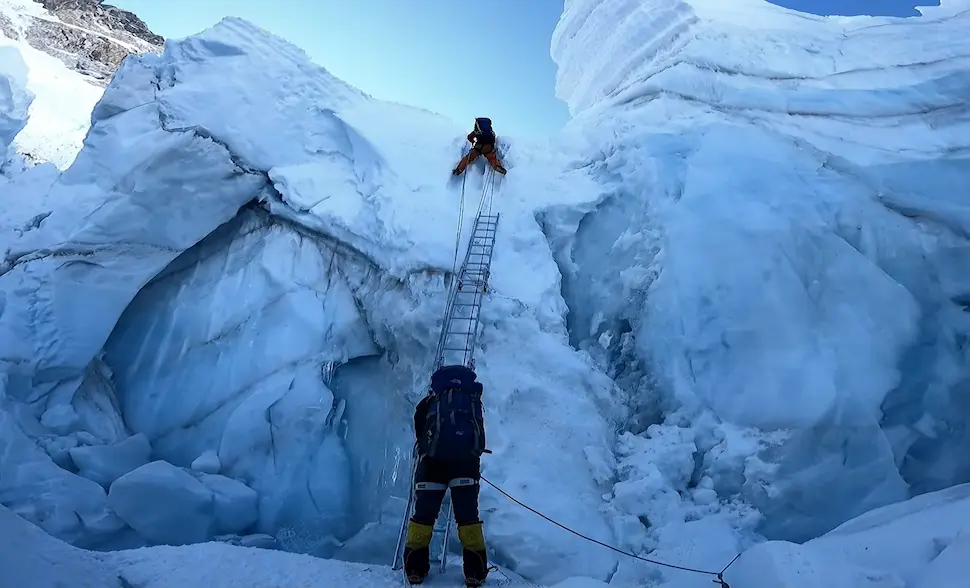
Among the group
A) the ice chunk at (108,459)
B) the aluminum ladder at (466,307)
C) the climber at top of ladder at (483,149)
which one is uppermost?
the climber at top of ladder at (483,149)

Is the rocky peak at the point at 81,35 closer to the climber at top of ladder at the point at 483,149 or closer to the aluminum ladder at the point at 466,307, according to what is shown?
the climber at top of ladder at the point at 483,149

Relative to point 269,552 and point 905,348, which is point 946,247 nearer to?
point 905,348

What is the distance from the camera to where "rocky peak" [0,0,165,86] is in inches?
575

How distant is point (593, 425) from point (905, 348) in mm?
2611

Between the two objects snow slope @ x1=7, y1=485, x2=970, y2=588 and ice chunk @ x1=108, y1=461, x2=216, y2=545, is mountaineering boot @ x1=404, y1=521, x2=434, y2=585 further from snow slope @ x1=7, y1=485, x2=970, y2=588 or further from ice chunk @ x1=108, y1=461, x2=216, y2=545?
ice chunk @ x1=108, y1=461, x2=216, y2=545

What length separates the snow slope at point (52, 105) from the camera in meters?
11.3

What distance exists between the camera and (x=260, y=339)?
231 inches

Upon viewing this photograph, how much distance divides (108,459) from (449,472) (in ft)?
11.2

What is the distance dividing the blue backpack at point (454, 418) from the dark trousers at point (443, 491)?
0.07m

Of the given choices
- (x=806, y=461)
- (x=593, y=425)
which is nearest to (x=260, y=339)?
(x=593, y=425)

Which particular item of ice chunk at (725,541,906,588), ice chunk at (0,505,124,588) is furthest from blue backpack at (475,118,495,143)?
ice chunk at (0,505,124,588)

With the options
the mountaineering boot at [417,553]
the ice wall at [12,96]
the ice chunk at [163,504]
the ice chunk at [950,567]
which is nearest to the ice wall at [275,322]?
the ice chunk at [163,504]

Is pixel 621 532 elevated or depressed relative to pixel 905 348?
depressed

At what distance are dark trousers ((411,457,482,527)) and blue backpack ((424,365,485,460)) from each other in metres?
0.07
